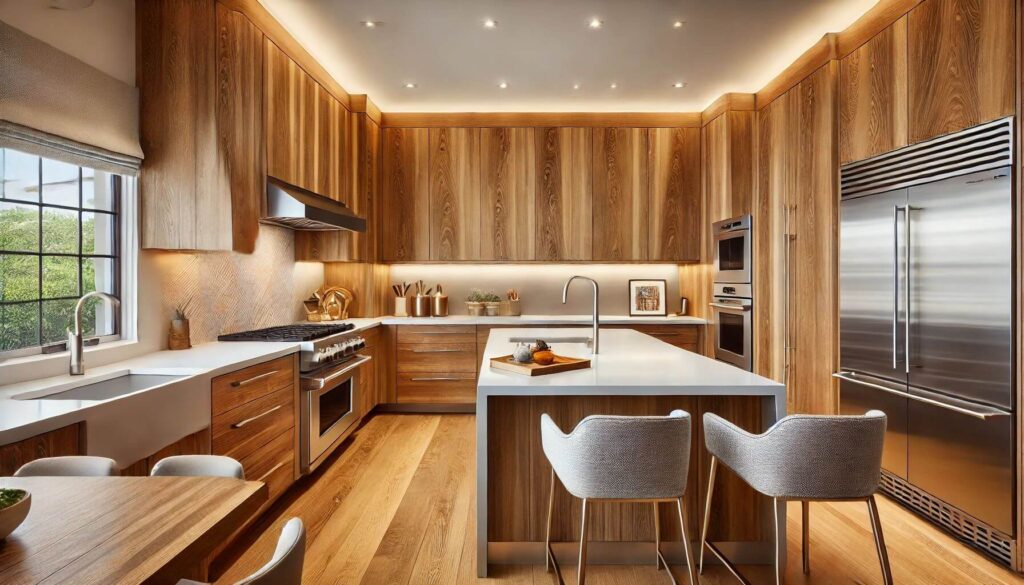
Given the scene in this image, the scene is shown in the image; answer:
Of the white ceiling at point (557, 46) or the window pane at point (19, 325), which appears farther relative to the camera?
the white ceiling at point (557, 46)

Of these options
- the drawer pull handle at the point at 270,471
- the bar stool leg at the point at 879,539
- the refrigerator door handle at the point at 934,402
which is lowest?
the drawer pull handle at the point at 270,471

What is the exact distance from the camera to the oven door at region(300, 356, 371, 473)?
10.4 ft

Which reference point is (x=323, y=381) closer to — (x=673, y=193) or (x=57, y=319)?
(x=57, y=319)

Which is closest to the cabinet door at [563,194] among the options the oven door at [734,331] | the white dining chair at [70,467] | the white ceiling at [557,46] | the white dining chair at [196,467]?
the white ceiling at [557,46]

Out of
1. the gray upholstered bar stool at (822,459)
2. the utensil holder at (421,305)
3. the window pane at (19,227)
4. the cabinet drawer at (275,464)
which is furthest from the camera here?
the utensil holder at (421,305)

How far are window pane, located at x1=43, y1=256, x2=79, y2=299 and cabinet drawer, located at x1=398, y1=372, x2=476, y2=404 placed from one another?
2.75 meters

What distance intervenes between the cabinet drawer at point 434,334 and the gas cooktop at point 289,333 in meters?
0.98

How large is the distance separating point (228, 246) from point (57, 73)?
0.99 metres

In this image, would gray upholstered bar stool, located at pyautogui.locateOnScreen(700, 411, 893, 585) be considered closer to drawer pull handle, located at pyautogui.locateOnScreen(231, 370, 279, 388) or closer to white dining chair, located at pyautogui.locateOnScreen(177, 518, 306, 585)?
white dining chair, located at pyautogui.locateOnScreen(177, 518, 306, 585)

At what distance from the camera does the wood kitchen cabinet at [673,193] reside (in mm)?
5180

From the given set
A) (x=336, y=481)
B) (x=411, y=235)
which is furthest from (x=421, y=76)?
(x=336, y=481)

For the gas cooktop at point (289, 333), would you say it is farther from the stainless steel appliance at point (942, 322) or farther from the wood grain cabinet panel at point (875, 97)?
the wood grain cabinet panel at point (875, 97)

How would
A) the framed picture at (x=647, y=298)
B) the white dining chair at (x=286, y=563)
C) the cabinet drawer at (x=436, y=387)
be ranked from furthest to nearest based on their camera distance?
the framed picture at (x=647, y=298)
the cabinet drawer at (x=436, y=387)
the white dining chair at (x=286, y=563)

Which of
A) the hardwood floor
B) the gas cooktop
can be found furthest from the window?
the hardwood floor
